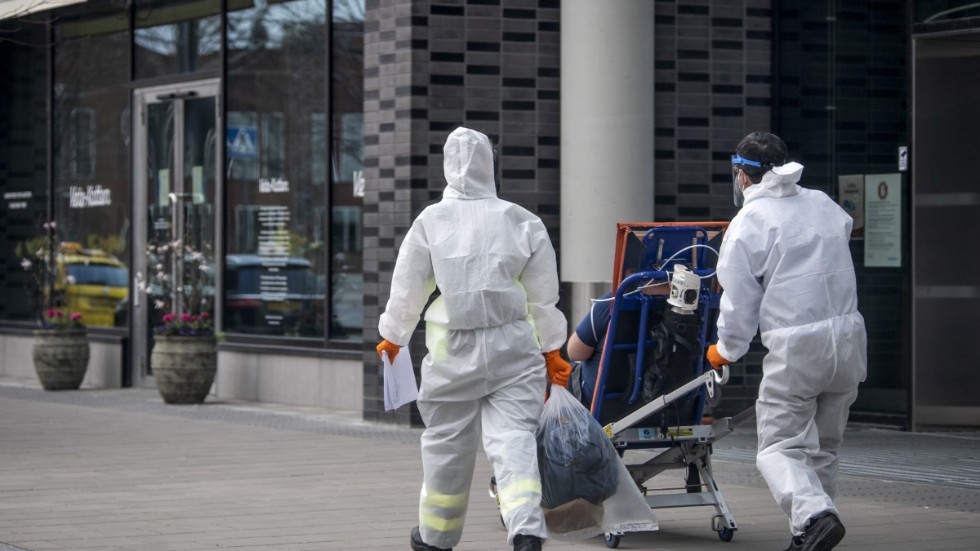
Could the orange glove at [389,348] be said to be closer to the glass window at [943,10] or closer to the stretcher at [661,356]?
the stretcher at [661,356]

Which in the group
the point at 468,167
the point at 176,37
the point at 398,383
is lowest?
the point at 398,383

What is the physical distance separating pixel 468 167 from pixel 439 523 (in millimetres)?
1534

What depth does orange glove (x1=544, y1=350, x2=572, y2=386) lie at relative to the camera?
7067 millimetres

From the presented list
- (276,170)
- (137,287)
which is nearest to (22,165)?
(137,287)

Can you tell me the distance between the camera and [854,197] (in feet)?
43.1

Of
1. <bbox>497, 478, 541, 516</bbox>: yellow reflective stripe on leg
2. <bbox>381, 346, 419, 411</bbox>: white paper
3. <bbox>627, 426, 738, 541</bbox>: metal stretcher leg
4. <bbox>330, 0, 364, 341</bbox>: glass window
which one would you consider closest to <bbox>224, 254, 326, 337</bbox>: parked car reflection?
<bbox>330, 0, 364, 341</bbox>: glass window

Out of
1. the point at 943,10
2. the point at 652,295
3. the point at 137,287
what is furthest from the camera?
the point at 137,287

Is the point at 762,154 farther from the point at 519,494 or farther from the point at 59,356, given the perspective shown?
the point at 59,356

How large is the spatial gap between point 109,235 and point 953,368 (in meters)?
9.75

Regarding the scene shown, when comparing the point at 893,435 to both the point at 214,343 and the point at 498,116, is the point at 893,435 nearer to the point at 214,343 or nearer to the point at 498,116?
the point at 498,116

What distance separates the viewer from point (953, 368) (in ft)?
41.6

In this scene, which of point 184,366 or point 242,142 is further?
point 242,142

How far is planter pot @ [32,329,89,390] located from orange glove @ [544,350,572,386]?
429 inches

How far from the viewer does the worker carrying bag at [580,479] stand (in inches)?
274
